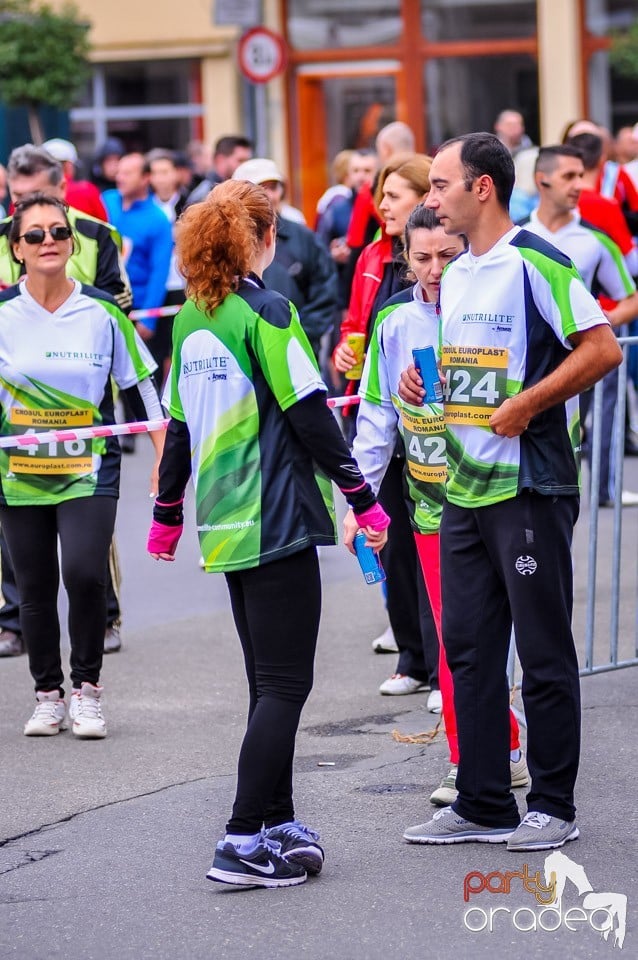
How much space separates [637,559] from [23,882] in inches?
188

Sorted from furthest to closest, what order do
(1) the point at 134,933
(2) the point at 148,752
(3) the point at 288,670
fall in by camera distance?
1. (2) the point at 148,752
2. (3) the point at 288,670
3. (1) the point at 134,933

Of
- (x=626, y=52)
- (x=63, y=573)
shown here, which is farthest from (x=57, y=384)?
(x=626, y=52)

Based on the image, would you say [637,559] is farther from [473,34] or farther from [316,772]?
[473,34]

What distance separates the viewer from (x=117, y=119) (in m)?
24.6

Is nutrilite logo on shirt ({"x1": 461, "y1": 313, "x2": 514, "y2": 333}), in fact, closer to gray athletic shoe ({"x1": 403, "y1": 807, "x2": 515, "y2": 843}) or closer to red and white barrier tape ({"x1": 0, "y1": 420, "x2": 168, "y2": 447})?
gray athletic shoe ({"x1": 403, "y1": 807, "x2": 515, "y2": 843})

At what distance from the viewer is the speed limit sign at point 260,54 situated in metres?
18.8

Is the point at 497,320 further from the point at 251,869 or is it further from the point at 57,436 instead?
the point at 57,436

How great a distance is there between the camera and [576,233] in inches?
370

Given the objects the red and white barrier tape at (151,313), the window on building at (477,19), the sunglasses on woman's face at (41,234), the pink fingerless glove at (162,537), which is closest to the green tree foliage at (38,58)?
the window on building at (477,19)

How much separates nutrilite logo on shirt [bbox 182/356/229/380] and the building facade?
18.9 m

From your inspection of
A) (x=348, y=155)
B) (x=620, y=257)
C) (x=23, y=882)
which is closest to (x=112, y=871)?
(x=23, y=882)

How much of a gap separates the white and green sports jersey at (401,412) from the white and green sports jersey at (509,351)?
712 mm

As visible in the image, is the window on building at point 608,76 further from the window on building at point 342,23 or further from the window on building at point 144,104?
the window on building at point 144,104
